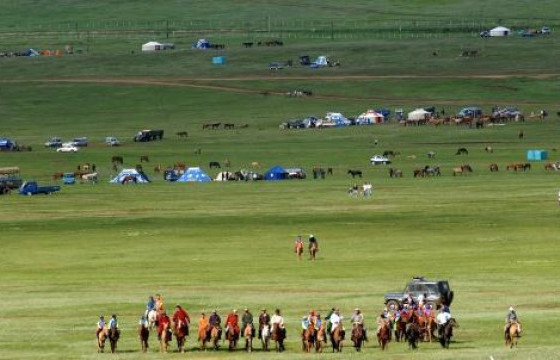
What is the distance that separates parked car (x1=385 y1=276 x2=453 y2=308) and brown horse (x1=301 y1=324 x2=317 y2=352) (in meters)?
6.27

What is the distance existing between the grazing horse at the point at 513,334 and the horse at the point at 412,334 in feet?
10.7

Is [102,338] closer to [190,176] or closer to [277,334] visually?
[277,334]

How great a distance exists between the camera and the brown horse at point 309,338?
59156 millimetres

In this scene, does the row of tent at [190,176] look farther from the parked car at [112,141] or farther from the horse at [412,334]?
the horse at [412,334]

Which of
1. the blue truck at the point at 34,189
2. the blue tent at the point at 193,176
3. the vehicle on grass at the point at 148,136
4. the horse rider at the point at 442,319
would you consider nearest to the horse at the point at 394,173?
the blue tent at the point at 193,176

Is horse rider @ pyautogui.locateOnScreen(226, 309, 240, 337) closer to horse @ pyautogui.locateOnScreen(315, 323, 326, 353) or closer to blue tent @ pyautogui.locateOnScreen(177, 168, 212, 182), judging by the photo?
horse @ pyautogui.locateOnScreen(315, 323, 326, 353)

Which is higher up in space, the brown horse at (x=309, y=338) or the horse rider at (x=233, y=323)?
the horse rider at (x=233, y=323)

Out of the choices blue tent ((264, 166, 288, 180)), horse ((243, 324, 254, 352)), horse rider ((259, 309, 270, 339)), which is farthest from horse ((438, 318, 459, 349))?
Result: blue tent ((264, 166, 288, 180))

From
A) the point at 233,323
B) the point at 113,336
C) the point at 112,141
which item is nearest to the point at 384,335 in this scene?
the point at 233,323

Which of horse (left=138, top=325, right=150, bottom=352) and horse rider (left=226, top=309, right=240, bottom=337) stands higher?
horse rider (left=226, top=309, right=240, bottom=337)

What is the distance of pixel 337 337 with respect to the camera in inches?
2349

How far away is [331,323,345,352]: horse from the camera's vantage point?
195 ft

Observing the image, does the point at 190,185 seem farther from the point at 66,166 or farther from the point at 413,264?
the point at 413,264

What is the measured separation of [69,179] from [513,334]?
3421 inches
